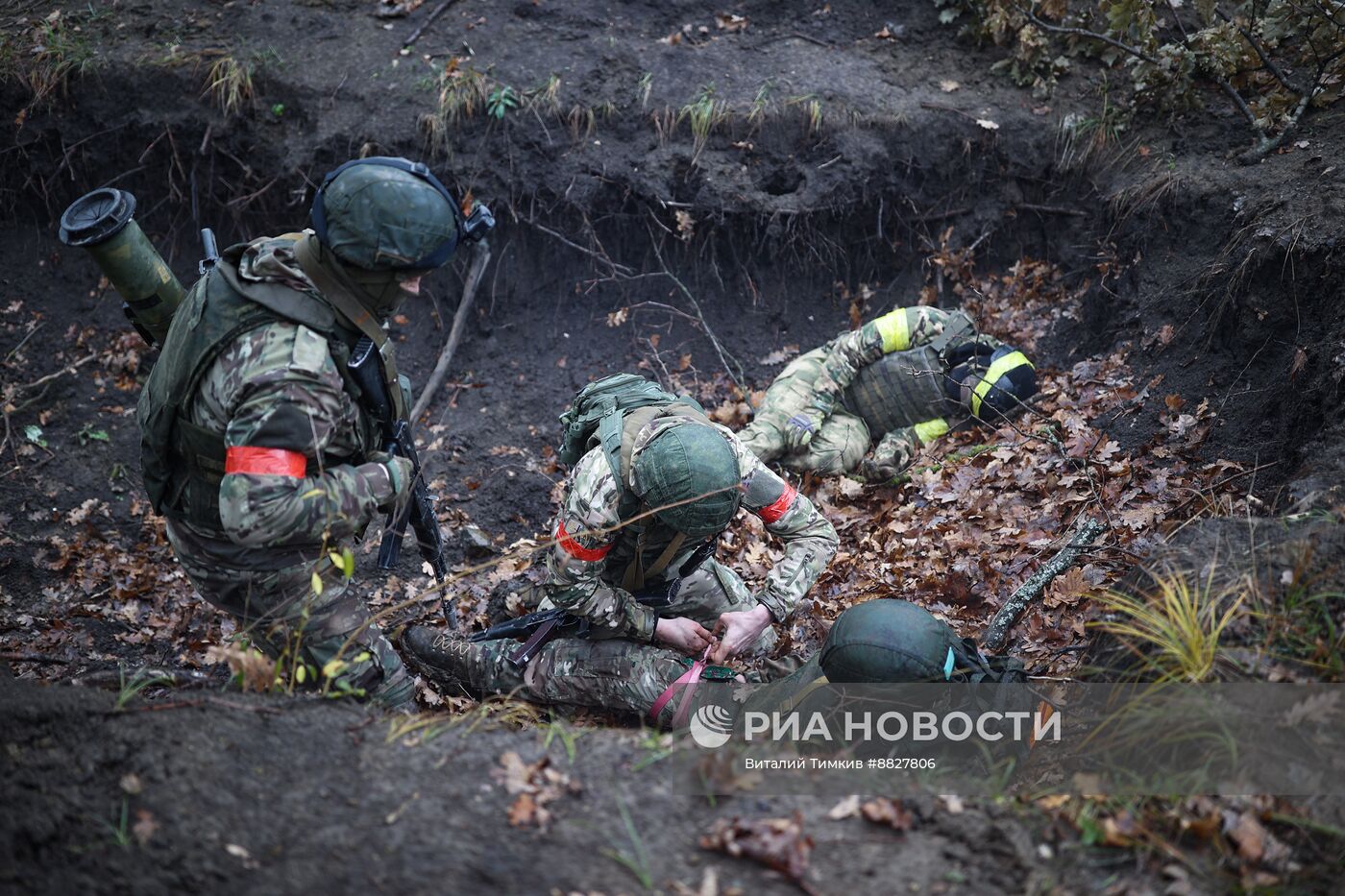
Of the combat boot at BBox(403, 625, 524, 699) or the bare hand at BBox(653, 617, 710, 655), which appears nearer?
the bare hand at BBox(653, 617, 710, 655)

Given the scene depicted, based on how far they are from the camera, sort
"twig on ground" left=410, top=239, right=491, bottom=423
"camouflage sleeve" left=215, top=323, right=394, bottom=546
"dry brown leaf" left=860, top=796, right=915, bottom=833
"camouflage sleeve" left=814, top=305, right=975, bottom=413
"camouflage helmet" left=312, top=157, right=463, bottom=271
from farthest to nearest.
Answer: "twig on ground" left=410, top=239, right=491, bottom=423
"camouflage sleeve" left=814, top=305, right=975, bottom=413
"camouflage helmet" left=312, top=157, right=463, bottom=271
"camouflage sleeve" left=215, top=323, right=394, bottom=546
"dry brown leaf" left=860, top=796, right=915, bottom=833

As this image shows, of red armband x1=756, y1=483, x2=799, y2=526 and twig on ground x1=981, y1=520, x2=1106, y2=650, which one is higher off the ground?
red armband x1=756, y1=483, x2=799, y2=526

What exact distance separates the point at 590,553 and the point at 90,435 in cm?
539

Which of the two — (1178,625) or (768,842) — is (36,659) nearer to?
(768,842)

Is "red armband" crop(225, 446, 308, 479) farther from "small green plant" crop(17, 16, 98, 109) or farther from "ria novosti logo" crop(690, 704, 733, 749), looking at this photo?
"small green plant" crop(17, 16, 98, 109)

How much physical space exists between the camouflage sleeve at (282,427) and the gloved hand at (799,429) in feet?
11.9

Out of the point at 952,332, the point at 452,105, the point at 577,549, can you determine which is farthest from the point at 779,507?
the point at 452,105

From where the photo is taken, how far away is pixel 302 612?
3951 mm

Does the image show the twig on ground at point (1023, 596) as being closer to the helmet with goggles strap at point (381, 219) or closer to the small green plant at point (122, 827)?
the helmet with goggles strap at point (381, 219)

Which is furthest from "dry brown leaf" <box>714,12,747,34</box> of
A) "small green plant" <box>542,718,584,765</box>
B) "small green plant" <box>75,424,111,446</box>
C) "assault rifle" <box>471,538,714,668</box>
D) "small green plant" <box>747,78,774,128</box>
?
"small green plant" <box>542,718,584,765</box>

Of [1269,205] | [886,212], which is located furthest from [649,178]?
[1269,205]

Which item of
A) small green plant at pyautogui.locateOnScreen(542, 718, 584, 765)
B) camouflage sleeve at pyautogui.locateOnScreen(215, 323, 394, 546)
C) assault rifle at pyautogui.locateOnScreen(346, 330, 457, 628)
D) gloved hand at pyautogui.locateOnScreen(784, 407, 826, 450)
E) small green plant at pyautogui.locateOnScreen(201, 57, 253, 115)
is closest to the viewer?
small green plant at pyautogui.locateOnScreen(542, 718, 584, 765)

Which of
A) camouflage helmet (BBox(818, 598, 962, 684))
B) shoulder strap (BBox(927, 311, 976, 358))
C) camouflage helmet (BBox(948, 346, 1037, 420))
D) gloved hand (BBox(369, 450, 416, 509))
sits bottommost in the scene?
camouflage helmet (BBox(948, 346, 1037, 420))

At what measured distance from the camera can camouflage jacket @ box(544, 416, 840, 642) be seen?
13.4 feet
